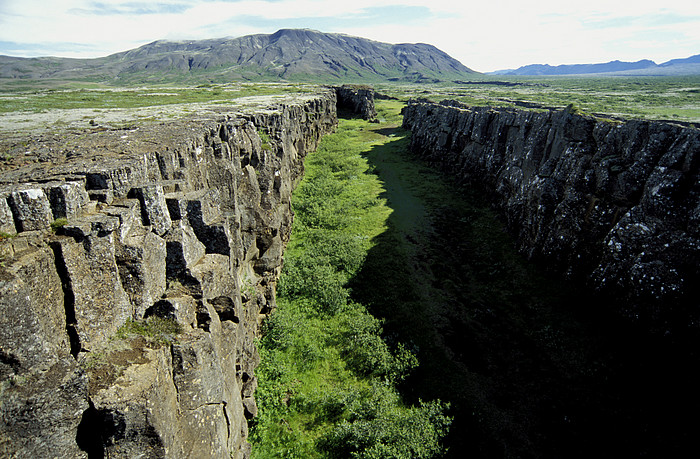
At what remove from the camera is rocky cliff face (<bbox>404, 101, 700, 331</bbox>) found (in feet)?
54.7

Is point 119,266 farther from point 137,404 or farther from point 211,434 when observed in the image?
point 211,434

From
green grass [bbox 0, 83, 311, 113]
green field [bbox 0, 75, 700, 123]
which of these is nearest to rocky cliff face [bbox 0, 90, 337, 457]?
green grass [bbox 0, 83, 311, 113]

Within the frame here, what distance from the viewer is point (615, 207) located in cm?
2072

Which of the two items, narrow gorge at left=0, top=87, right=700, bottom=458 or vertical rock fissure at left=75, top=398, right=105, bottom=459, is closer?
vertical rock fissure at left=75, top=398, right=105, bottom=459

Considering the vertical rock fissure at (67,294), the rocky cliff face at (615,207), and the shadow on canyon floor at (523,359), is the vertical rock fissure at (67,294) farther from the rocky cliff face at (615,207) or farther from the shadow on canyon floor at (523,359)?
the rocky cliff face at (615,207)

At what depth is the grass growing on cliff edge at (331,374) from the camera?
13711 mm

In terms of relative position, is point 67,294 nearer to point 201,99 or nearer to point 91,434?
point 91,434

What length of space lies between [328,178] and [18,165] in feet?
110

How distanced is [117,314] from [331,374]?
1057 cm

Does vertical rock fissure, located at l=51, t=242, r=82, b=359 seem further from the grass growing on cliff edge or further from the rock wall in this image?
the rock wall

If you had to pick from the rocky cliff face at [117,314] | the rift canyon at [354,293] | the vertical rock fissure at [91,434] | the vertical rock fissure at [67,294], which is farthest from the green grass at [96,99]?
the vertical rock fissure at [91,434]

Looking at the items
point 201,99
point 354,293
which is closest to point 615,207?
point 354,293

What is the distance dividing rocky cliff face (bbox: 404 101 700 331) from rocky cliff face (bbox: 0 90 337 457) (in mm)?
18263

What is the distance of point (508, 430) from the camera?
14.4 metres
